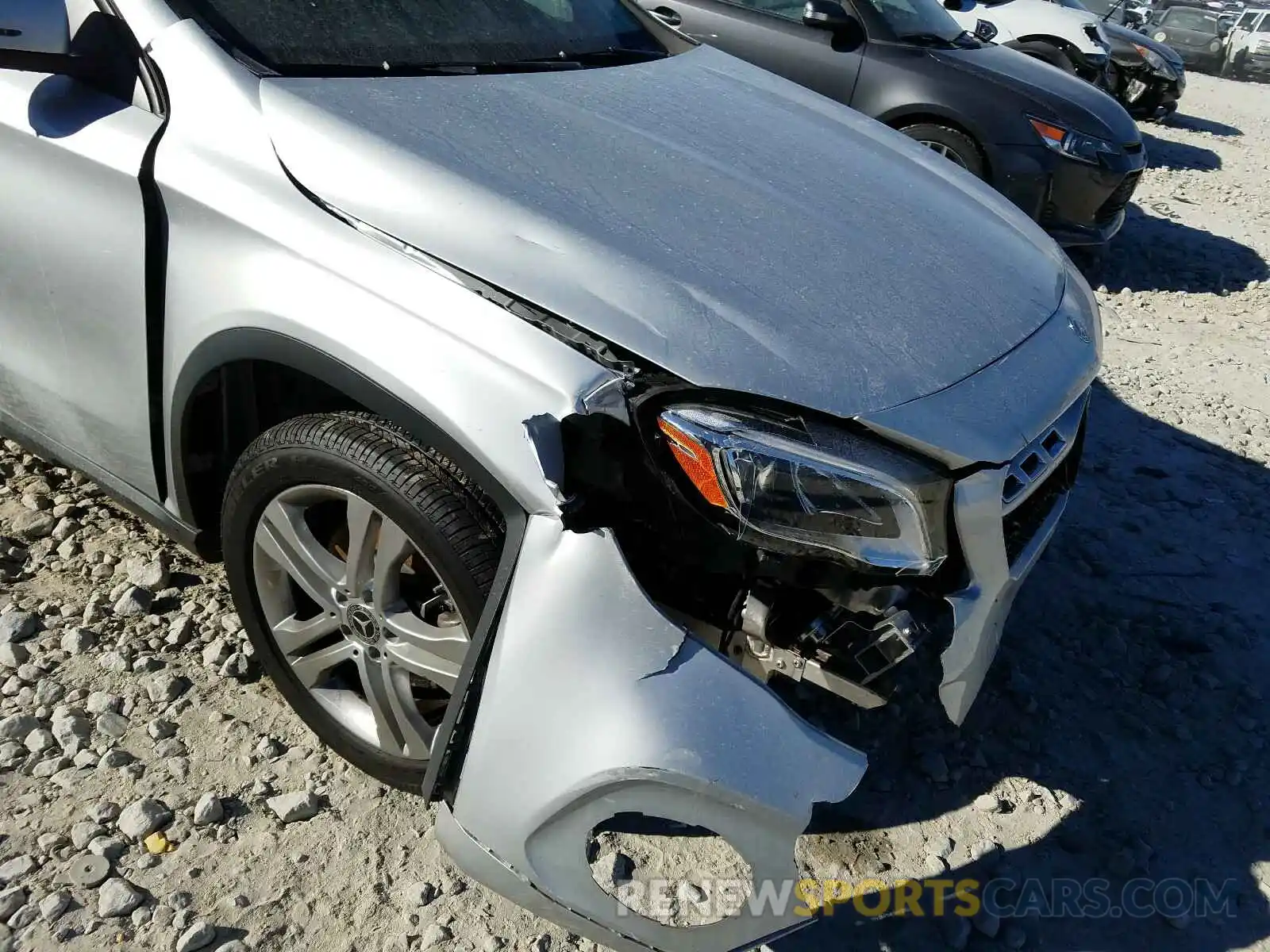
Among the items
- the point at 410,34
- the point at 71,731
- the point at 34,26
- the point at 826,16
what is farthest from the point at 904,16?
the point at 71,731

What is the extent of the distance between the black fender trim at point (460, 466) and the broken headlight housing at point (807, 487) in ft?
0.94

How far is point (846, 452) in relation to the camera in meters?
1.56

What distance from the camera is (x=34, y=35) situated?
1.84 meters

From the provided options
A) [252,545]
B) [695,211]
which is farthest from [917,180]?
[252,545]

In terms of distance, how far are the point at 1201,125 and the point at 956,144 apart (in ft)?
24.0

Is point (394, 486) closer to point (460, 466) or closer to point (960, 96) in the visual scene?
point (460, 466)

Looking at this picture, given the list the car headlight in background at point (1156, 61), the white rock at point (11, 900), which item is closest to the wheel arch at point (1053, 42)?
the car headlight in background at point (1156, 61)

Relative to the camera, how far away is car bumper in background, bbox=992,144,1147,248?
17.4 feet

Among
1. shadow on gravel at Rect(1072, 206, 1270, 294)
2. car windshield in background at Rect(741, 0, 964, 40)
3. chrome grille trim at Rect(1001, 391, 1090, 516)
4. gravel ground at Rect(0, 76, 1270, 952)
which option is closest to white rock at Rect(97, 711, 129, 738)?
gravel ground at Rect(0, 76, 1270, 952)

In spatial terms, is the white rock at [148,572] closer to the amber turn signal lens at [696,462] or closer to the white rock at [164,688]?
the white rock at [164,688]

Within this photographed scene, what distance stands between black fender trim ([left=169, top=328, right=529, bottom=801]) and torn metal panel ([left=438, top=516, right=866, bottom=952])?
26mm

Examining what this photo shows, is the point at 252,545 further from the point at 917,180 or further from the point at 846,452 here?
the point at 917,180

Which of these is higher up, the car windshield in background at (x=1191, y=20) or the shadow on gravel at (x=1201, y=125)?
the car windshield in background at (x=1191, y=20)

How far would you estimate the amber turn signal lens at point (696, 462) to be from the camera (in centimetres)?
154
